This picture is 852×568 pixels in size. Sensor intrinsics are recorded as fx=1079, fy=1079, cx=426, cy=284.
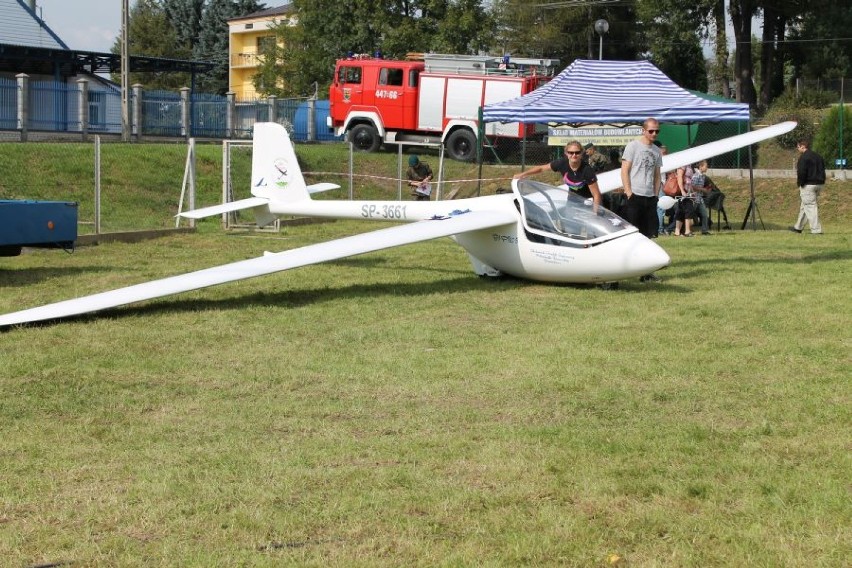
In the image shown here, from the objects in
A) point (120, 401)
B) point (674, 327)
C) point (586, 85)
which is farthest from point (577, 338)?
point (586, 85)

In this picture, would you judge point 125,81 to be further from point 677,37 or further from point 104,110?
point 677,37

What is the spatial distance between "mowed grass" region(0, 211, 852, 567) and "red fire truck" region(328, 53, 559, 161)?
2308cm

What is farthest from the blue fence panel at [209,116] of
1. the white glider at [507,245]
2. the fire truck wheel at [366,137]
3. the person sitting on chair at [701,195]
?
the white glider at [507,245]

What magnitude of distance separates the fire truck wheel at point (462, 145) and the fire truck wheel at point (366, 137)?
2.86 metres

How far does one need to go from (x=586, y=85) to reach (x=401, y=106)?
1320cm

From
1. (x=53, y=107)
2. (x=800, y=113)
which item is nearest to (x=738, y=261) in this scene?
(x=800, y=113)

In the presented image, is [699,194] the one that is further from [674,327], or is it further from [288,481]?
[288,481]

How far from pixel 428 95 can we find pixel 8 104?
13.0 meters

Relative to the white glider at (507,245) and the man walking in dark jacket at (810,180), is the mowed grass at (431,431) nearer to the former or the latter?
the white glider at (507,245)

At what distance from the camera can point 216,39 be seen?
8869cm

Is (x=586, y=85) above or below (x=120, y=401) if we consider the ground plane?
above

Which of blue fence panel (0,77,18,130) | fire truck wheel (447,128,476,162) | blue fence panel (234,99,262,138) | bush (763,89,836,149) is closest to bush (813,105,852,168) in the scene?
bush (763,89,836,149)

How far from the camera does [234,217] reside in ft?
73.0

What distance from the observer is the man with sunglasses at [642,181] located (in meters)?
13.2
